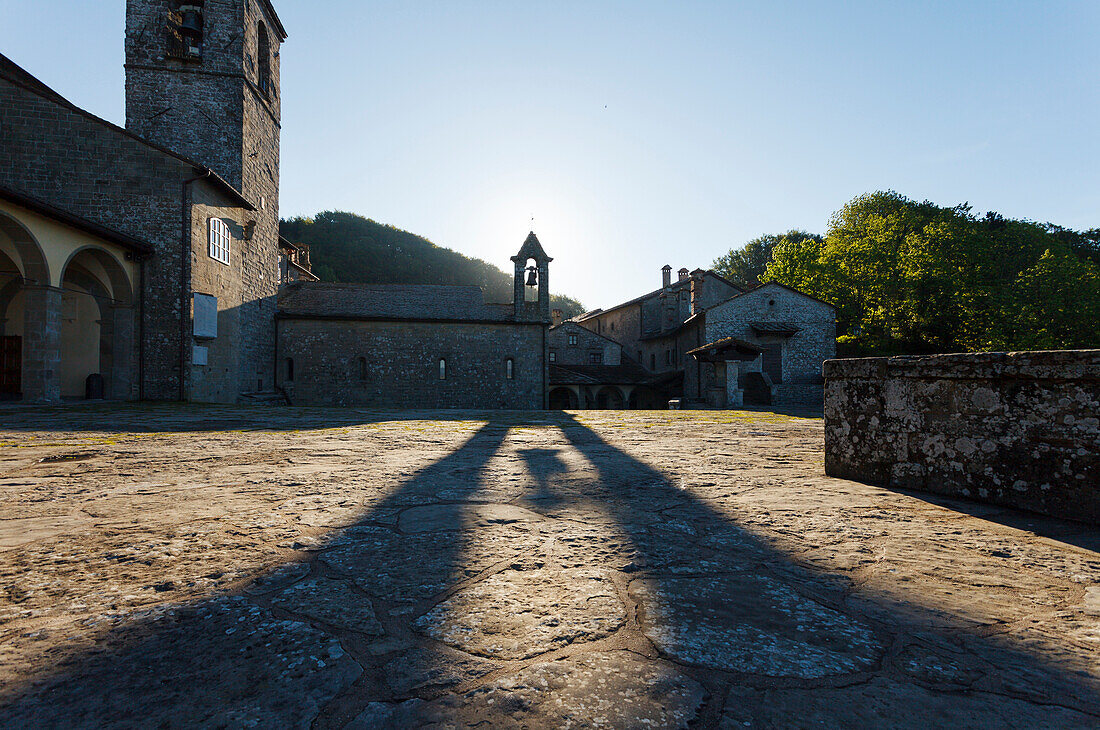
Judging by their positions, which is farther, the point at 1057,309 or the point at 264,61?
the point at 1057,309

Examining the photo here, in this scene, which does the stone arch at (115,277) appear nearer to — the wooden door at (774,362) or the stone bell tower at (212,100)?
the stone bell tower at (212,100)

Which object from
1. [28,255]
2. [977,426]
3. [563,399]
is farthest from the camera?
[563,399]

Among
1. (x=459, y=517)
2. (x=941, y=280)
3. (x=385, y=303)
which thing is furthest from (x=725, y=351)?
(x=459, y=517)

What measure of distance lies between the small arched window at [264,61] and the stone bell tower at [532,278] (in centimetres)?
1259

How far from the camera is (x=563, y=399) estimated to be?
3388 centimetres

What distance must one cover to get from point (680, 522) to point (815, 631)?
1.06 metres

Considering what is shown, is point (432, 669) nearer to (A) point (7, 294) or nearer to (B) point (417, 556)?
(B) point (417, 556)

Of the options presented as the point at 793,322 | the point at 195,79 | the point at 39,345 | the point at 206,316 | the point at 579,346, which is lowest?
the point at 39,345

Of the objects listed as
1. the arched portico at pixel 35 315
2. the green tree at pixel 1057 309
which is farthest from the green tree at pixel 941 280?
the arched portico at pixel 35 315

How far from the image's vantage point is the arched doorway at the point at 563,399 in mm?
32906

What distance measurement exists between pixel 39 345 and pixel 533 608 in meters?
15.1

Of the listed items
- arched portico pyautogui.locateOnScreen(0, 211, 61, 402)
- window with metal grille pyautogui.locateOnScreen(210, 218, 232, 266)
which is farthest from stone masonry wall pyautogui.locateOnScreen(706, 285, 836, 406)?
arched portico pyautogui.locateOnScreen(0, 211, 61, 402)

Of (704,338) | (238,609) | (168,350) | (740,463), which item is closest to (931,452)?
(740,463)

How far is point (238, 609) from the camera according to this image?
150 cm
